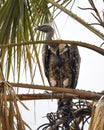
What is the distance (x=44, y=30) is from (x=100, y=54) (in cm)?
204

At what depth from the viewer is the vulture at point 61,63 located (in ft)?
13.4

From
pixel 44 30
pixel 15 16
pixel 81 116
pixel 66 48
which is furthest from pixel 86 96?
pixel 44 30

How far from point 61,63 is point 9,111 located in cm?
A: 225

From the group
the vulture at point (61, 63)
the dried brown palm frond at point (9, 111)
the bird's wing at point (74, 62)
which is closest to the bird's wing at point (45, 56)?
the vulture at point (61, 63)

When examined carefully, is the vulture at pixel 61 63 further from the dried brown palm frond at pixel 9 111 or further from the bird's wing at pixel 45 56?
the dried brown palm frond at pixel 9 111

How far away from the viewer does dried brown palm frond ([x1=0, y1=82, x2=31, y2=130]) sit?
183 centimetres

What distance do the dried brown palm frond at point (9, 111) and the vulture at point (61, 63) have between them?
205cm

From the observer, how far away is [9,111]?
1880 millimetres

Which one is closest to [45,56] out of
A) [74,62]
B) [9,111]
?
[74,62]

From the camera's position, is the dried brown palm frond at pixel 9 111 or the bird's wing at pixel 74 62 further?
the bird's wing at pixel 74 62

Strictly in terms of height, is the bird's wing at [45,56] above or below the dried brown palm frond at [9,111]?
above

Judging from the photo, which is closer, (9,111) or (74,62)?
(9,111)

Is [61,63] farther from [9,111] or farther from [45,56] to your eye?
[9,111]

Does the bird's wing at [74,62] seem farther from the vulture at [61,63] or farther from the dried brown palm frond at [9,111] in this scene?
the dried brown palm frond at [9,111]
